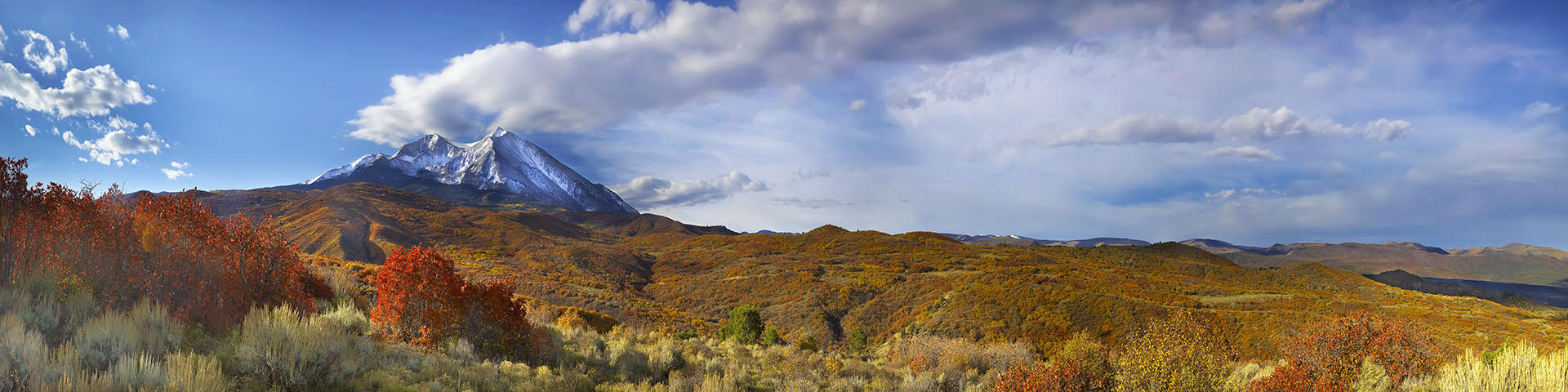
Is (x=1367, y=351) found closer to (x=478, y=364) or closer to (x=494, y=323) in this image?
(x=478, y=364)

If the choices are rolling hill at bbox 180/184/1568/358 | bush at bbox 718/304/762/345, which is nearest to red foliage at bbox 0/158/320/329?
rolling hill at bbox 180/184/1568/358

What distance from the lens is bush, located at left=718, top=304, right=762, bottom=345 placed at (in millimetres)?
23141

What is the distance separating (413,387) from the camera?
6.48 metres

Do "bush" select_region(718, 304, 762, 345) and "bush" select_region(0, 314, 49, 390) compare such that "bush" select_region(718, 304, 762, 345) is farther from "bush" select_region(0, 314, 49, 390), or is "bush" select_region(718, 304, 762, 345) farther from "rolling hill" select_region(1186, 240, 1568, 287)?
Result: "rolling hill" select_region(1186, 240, 1568, 287)

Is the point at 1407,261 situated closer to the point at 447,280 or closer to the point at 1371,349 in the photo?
the point at 1371,349

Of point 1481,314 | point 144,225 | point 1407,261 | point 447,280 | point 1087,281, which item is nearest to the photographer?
point 144,225

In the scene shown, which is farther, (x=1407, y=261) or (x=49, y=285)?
(x=1407, y=261)

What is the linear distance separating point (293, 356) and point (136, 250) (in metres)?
4.46

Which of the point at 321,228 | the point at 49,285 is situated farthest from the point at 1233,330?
the point at 321,228

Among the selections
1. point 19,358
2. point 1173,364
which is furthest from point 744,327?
point 19,358

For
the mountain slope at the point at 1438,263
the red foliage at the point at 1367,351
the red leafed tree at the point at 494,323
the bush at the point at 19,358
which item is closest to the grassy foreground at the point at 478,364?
the bush at the point at 19,358

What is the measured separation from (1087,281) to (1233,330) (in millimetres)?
8584

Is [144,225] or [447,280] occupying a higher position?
[144,225]

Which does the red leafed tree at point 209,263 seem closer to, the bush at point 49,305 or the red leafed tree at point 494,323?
the bush at point 49,305
